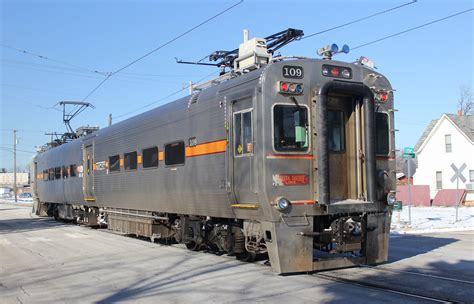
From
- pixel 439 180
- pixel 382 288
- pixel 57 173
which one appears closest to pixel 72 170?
pixel 57 173

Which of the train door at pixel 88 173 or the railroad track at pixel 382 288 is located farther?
the train door at pixel 88 173

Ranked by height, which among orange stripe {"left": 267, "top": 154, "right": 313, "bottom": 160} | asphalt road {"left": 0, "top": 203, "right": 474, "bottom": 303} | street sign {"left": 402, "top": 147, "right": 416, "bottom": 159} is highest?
street sign {"left": 402, "top": 147, "right": 416, "bottom": 159}

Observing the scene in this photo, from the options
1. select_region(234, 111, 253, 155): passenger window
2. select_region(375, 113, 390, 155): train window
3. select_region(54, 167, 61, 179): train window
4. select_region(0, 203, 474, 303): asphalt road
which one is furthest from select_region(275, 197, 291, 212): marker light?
select_region(54, 167, 61, 179): train window

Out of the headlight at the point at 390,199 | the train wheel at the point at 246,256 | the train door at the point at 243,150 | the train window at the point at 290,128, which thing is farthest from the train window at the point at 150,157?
the headlight at the point at 390,199

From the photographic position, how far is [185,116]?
11625 millimetres

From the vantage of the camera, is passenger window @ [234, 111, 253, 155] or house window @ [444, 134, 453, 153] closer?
passenger window @ [234, 111, 253, 155]

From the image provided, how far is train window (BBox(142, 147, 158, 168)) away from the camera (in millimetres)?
13398

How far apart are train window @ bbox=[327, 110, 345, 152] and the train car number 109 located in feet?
3.15

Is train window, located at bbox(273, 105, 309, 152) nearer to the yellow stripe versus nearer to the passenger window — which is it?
the passenger window

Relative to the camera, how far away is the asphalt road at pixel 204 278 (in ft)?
24.1

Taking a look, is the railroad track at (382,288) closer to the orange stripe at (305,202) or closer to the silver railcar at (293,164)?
the silver railcar at (293,164)

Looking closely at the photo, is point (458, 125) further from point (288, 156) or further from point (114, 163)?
point (288, 156)

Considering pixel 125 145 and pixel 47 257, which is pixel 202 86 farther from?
pixel 47 257

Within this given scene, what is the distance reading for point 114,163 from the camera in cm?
1678
